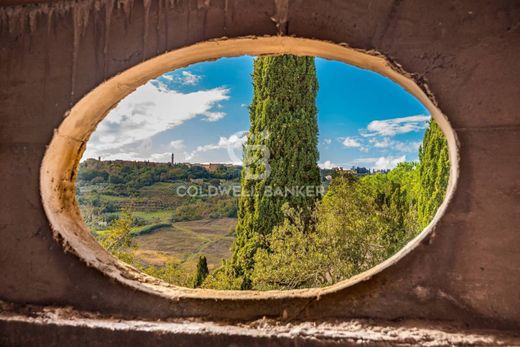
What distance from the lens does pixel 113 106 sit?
201cm

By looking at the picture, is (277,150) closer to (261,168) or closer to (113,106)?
(261,168)

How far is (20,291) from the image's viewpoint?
1753 mm

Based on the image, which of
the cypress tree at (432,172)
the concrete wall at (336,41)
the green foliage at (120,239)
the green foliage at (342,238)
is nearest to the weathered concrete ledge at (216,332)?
the concrete wall at (336,41)

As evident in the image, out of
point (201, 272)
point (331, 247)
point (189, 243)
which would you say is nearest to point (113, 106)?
point (331, 247)

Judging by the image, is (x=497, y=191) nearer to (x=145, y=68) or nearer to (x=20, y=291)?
(x=145, y=68)

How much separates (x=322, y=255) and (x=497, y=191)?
6.72m

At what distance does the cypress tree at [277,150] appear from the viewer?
9.76 m

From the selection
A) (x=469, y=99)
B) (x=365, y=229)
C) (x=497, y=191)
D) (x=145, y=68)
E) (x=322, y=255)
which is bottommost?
(x=322, y=255)

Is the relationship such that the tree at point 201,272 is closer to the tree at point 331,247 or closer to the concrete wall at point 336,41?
the tree at point 331,247

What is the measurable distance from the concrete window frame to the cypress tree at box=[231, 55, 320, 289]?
775cm

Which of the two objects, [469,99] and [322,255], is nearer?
[469,99]

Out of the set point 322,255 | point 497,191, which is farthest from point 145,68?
point 322,255

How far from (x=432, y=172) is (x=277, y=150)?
12.2ft

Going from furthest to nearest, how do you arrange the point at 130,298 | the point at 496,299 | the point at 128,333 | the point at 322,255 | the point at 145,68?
the point at 322,255 → the point at 145,68 → the point at 130,298 → the point at 128,333 → the point at 496,299
